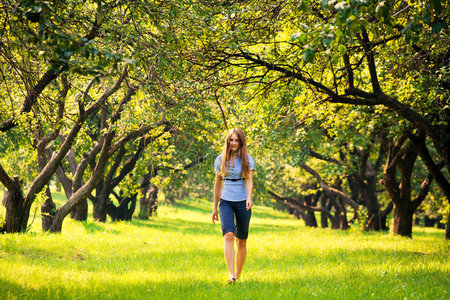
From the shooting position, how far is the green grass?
5.88 metres

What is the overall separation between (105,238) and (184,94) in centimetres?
607

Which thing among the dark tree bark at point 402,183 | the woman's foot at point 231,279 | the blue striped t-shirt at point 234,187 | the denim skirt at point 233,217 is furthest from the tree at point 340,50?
the dark tree bark at point 402,183

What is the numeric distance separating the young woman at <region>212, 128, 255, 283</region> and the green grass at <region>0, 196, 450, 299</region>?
0.54 meters

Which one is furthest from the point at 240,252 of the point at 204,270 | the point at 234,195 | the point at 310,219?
the point at 310,219

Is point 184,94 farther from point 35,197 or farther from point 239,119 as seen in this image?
point 35,197

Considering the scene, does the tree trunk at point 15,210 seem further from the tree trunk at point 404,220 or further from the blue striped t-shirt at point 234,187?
the tree trunk at point 404,220

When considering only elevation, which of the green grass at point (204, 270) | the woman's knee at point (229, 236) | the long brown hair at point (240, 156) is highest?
the long brown hair at point (240, 156)

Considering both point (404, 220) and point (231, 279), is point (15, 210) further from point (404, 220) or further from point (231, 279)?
point (404, 220)

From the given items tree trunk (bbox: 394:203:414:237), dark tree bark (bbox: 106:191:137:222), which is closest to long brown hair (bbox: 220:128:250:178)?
tree trunk (bbox: 394:203:414:237)

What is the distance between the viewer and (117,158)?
63.4 ft

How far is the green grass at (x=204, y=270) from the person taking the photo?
5.88m

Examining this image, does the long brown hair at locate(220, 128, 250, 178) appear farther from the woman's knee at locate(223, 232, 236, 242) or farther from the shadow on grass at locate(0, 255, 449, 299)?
the shadow on grass at locate(0, 255, 449, 299)

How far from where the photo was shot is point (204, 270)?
8.02 meters

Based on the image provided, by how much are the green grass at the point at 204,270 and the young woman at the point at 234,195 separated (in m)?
0.54
